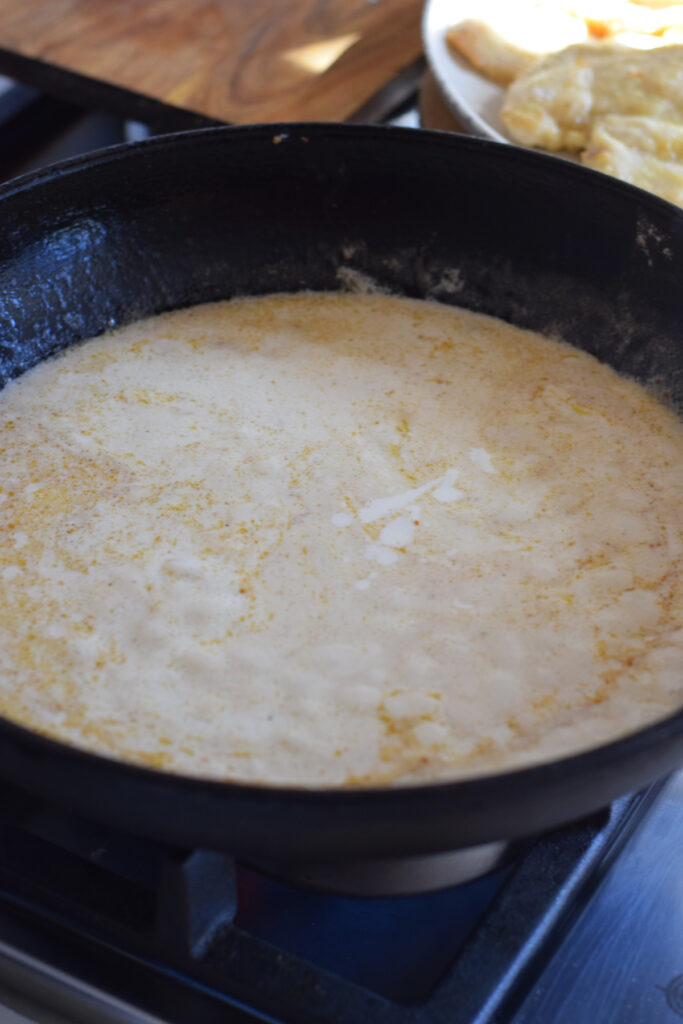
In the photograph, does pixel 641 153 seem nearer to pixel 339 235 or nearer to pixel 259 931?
pixel 339 235

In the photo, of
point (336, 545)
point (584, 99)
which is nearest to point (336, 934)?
point (336, 545)

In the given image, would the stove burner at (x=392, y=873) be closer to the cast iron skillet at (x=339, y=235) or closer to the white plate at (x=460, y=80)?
the cast iron skillet at (x=339, y=235)

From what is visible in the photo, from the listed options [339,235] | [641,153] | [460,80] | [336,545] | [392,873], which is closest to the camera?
[392,873]

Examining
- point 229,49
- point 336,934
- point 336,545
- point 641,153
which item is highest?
point 229,49

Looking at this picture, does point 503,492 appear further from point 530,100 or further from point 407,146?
point 530,100

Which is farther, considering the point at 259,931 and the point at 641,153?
the point at 641,153

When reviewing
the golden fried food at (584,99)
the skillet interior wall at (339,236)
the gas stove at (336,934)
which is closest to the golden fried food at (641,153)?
the golden fried food at (584,99)
